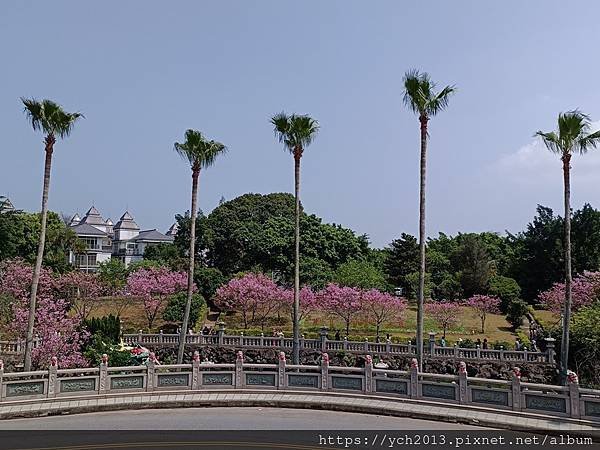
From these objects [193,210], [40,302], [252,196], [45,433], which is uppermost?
[252,196]

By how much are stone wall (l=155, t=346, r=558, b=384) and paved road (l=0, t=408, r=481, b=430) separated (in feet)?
46.6

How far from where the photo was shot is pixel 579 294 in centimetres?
3762

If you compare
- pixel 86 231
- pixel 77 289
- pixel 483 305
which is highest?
pixel 86 231

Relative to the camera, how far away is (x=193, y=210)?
25875 mm

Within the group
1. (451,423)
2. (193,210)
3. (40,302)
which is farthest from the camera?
(40,302)

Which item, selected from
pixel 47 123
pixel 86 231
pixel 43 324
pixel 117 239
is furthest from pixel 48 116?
pixel 117 239

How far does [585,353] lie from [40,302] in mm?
27982

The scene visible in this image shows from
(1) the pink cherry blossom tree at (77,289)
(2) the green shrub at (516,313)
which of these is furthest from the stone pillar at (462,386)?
(1) the pink cherry blossom tree at (77,289)

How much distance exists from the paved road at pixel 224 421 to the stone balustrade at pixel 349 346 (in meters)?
14.8

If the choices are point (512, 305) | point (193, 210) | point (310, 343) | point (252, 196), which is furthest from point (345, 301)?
point (252, 196)

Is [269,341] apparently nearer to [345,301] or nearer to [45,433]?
[345,301]

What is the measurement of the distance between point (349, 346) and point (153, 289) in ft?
58.3

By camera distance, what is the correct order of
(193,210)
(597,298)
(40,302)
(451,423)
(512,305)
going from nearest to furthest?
(451,423), (193,210), (40,302), (597,298), (512,305)

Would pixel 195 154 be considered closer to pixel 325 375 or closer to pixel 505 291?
pixel 325 375
